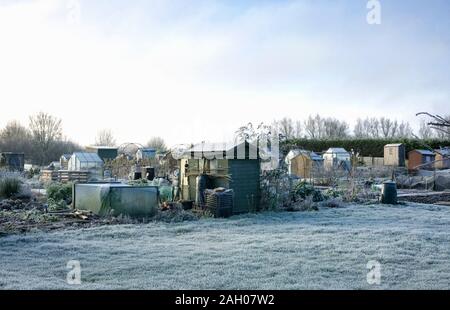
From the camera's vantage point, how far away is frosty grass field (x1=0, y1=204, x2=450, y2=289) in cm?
614

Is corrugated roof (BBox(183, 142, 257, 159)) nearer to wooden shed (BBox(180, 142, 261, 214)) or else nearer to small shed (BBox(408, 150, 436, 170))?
wooden shed (BBox(180, 142, 261, 214))

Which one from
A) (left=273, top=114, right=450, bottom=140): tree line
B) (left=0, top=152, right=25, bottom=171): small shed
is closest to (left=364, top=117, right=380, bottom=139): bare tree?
(left=273, top=114, right=450, bottom=140): tree line

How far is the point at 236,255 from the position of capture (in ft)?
25.3

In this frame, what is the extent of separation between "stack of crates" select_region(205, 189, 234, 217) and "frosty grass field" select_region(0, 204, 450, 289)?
1086 millimetres

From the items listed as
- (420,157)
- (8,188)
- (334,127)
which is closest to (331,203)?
(8,188)

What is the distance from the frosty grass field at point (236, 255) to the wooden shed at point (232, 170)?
93.7 inches

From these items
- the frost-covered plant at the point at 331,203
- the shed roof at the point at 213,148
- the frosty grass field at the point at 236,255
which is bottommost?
the frosty grass field at the point at 236,255

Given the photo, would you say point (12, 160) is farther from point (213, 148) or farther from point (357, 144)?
point (357, 144)

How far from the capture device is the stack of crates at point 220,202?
1281 cm

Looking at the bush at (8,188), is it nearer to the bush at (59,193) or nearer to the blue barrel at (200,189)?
the bush at (59,193)

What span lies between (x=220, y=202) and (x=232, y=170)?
1443 millimetres

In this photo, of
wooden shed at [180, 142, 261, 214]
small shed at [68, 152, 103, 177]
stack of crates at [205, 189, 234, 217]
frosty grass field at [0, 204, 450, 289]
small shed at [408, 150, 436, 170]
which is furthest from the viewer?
small shed at [408, 150, 436, 170]

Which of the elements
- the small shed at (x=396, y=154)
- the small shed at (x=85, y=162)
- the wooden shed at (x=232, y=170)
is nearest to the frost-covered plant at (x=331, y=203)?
the wooden shed at (x=232, y=170)
